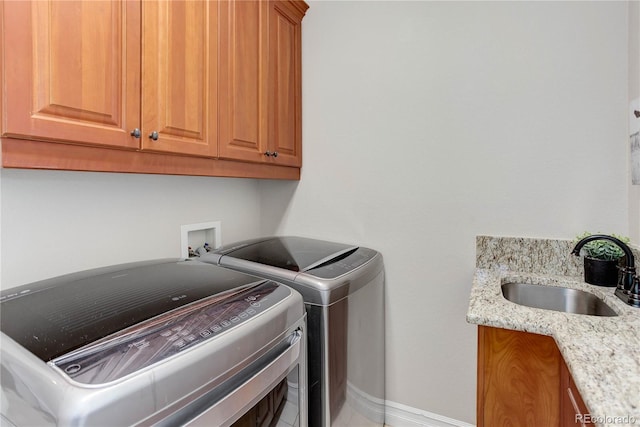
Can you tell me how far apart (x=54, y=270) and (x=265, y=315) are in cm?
83

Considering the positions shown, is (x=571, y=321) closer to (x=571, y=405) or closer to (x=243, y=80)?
(x=571, y=405)

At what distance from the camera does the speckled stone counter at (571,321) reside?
2.06 ft

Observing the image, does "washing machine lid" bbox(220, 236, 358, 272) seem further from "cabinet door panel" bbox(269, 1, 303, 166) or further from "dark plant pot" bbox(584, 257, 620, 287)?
"dark plant pot" bbox(584, 257, 620, 287)

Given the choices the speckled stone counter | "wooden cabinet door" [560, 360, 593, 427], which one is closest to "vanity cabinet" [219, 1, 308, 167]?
the speckled stone counter

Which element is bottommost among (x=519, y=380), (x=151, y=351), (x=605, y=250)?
(x=519, y=380)

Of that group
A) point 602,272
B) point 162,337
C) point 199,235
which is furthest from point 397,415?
point 162,337

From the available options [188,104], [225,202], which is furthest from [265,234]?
[188,104]

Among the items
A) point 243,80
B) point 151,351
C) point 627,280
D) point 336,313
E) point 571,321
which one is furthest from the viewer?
point 243,80

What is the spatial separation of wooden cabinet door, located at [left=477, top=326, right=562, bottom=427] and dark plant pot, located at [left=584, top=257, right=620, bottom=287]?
490mm

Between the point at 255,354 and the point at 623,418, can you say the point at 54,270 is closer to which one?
the point at 255,354

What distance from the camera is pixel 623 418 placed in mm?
549

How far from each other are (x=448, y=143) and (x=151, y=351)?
1531 millimetres

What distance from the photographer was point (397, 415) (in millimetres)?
1790

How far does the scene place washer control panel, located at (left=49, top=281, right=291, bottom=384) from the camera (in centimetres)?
59
